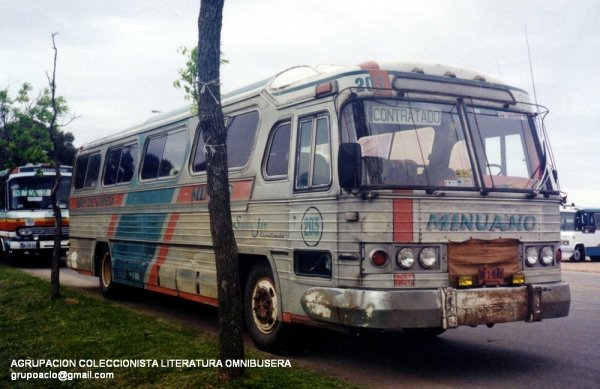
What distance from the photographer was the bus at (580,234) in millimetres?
30344

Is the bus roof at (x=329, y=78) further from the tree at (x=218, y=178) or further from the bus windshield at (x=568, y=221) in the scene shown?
the bus windshield at (x=568, y=221)

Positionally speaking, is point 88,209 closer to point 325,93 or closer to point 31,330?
point 31,330

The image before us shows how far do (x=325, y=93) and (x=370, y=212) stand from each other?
1.41 m

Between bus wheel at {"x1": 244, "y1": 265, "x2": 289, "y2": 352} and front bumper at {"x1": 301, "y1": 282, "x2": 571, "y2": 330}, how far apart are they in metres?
0.85

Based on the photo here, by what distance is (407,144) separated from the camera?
680 centimetres

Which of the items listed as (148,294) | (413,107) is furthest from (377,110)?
(148,294)

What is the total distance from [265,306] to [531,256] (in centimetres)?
307

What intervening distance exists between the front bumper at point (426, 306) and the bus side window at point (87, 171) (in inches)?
331

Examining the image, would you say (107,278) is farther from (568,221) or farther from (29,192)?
(568,221)

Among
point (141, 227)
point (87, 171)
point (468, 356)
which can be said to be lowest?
point (468, 356)

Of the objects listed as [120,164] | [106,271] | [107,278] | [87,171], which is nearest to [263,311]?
[120,164]

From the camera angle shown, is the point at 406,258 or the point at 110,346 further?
the point at 110,346

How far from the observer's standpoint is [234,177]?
8.72 meters

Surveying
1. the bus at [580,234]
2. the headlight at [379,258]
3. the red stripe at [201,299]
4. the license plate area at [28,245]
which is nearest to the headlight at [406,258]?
the headlight at [379,258]
